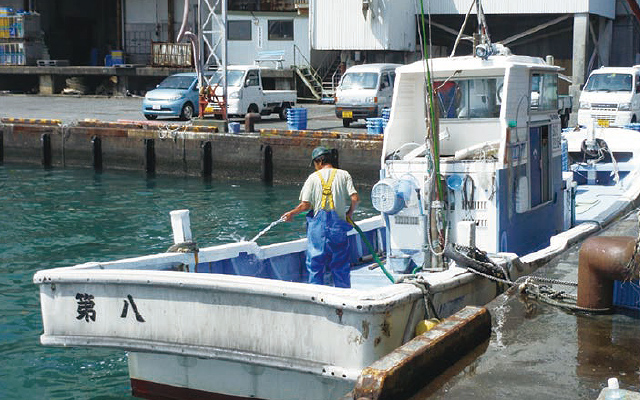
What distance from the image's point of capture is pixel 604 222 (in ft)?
41.5

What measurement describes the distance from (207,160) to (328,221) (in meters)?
17.6

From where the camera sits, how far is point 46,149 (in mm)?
28625

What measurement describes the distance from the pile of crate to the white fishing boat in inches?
1461

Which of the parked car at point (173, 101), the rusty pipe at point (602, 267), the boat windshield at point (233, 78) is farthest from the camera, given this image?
the boat windshield at point (233, 78)

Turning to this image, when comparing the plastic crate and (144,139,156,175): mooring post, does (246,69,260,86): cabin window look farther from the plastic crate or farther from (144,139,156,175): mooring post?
the plastic crate

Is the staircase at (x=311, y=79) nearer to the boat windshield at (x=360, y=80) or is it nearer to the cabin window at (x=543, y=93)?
the boat windshield at (x=360, y=80)

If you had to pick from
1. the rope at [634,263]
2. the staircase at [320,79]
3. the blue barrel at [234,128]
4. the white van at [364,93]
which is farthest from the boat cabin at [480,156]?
the staircase at [320,79]

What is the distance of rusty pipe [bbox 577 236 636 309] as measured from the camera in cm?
758

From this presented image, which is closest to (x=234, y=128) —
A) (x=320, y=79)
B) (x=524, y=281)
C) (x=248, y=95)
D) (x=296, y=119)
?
(x=296, y=119)

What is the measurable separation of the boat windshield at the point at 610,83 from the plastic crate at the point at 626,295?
22.9 m

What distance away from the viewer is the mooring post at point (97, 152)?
27875mm

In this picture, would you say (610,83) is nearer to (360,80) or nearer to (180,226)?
(360,80)

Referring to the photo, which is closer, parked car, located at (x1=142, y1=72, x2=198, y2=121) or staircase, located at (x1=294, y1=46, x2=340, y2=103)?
parked car, located at (x1=142, y1=72, x2=198, y2=121)

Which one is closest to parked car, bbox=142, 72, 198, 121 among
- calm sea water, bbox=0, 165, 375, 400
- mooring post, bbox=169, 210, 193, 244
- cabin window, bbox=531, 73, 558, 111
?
calm sea water, bbox=0, 165, 375, 400
